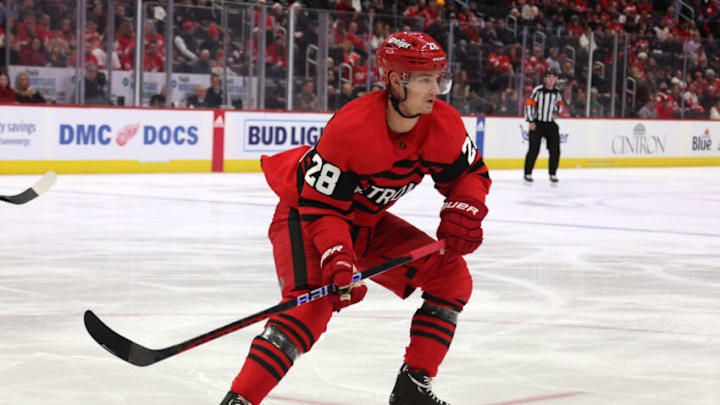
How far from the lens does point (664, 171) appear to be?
15.3 m

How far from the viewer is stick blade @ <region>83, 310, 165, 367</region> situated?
2.58 metres

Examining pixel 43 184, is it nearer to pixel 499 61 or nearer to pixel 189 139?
pixel 189 139

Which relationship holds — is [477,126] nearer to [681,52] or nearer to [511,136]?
[511,136]

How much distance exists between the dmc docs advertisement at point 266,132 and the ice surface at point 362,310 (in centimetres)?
427

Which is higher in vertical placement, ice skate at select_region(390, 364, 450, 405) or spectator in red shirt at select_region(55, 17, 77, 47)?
spectator in red shirt at select_region(55, 17, 77, 47)

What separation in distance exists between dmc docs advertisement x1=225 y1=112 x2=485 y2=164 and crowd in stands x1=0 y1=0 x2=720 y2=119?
172 mm

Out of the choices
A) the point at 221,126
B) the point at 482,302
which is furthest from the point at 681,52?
the point at 482,302

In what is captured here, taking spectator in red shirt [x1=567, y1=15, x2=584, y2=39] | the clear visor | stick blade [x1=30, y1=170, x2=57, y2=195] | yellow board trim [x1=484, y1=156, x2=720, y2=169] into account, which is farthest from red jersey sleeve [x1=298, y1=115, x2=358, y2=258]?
spectator in red shirt [x1=567, y1=15, x2=584, y2=39]

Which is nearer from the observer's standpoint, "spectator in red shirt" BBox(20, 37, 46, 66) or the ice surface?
the ice surface

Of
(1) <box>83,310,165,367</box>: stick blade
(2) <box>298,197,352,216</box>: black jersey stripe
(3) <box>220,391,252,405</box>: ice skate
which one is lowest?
(3) <box>220,391,252,405</box>: ice skate

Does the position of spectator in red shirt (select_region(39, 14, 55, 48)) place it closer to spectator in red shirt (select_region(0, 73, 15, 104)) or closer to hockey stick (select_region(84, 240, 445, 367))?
spectator in red shirt (select_region(0, 73, 15, 104))

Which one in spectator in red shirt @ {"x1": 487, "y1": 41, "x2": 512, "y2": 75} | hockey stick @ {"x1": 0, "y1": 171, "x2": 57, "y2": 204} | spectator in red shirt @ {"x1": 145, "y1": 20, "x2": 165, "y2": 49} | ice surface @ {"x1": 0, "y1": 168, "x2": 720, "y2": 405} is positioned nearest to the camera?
ice surface @ {"x1": 0, "y1": 168, "x2": 720, "y2": 405}

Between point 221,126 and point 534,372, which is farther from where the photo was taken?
point 221,126

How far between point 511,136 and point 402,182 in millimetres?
12538
